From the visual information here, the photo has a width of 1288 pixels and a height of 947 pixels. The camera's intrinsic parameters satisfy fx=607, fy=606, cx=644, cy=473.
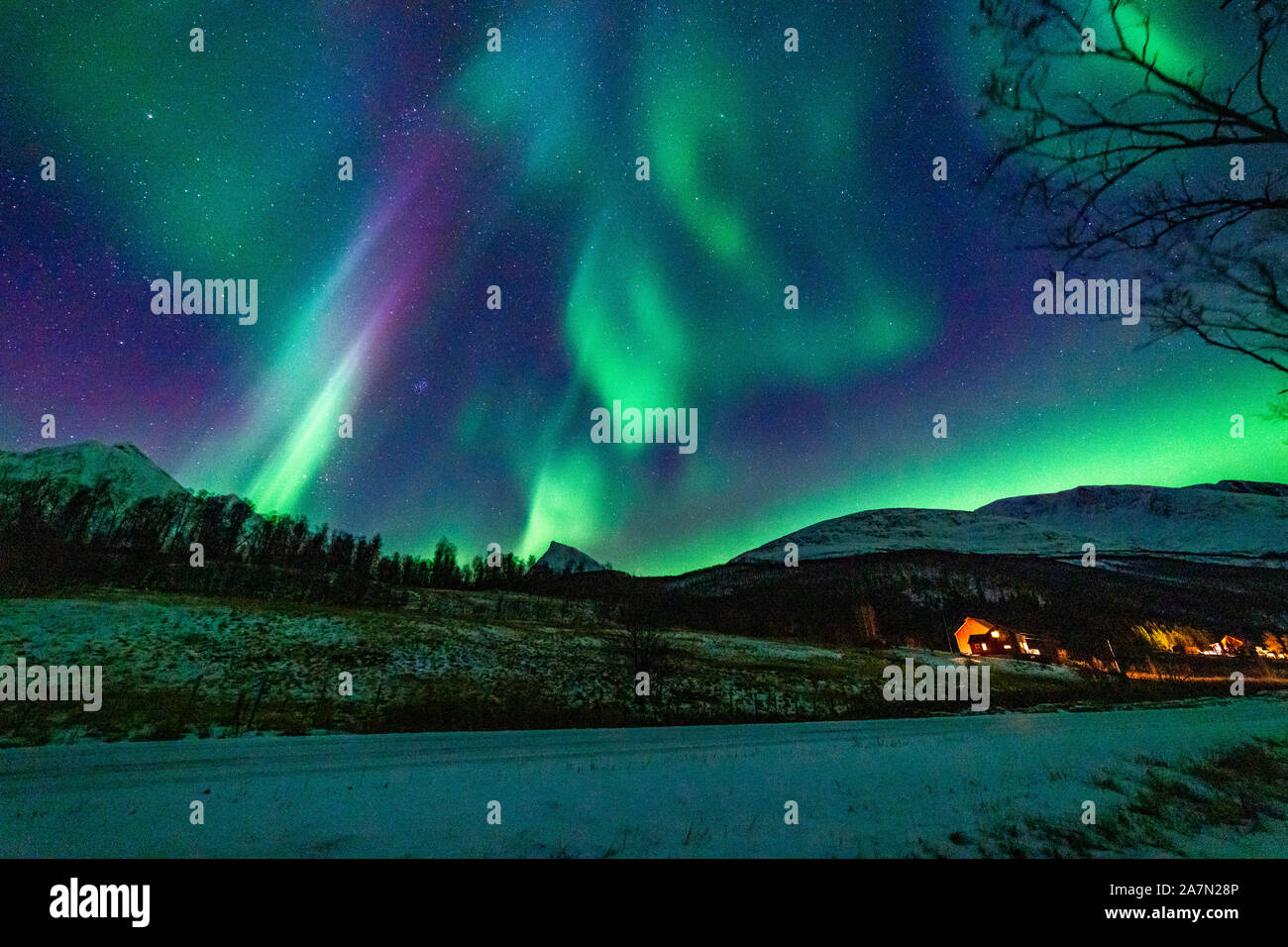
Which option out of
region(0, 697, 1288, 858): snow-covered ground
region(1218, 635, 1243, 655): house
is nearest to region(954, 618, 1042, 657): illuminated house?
region(1218, 635, 1243, 655): house

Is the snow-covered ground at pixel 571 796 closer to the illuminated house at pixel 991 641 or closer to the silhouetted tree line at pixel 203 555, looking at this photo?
the silhouetted tree line at pixel 203 555

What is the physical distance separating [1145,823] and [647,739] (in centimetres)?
934

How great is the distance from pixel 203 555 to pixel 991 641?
292ft

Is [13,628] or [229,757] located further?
[13,628]

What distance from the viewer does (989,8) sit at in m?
6.81

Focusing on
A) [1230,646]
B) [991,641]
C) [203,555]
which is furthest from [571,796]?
[1230,646]

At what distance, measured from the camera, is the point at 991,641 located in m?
78.4

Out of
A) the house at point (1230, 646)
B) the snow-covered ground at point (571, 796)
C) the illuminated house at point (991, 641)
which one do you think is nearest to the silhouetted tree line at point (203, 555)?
the snow-covered ground at point (571, 796)

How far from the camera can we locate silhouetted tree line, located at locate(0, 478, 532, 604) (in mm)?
52250

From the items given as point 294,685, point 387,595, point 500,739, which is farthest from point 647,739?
point 387,595

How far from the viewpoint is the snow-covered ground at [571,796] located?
21.5ft

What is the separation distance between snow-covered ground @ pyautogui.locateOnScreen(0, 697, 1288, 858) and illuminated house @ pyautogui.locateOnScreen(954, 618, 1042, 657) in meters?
71.5
